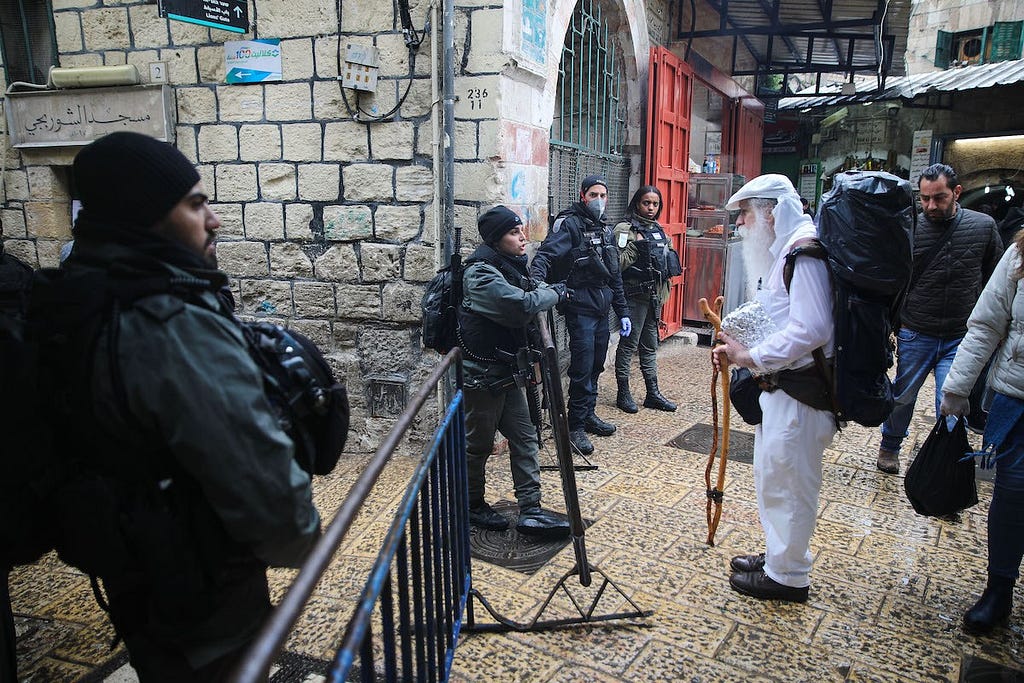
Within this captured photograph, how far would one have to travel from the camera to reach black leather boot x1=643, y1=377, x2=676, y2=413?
5.65 m

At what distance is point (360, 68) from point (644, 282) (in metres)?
2.73

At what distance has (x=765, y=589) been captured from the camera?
2867mm

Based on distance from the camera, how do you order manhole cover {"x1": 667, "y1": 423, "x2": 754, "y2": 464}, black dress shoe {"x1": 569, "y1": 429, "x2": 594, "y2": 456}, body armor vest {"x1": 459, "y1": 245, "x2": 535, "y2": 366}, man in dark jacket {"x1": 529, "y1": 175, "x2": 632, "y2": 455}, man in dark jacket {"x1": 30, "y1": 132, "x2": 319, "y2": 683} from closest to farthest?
man in dark jacket {"x1": 30, "y1": 132, "x2": 319, "y2": 683}
body armor vest {"x1": 459, "y1": 245, "x2": 535, "y2": 366}
black dress shoe {"x1": 569, "y1": 429, "x2": 594, "y2": 456}
manhole cover {"x1": 667, "y1": 423, "x2": 754, "y2": 464}
man in dark jacket {"x1": 529, "y1": 175, "x2": 632, "y2": 455}

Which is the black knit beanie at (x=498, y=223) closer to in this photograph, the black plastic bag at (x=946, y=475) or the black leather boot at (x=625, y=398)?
the black plastic bag at (x=946, y=475)

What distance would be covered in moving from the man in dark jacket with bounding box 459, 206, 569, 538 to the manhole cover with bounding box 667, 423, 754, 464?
1.63 meters

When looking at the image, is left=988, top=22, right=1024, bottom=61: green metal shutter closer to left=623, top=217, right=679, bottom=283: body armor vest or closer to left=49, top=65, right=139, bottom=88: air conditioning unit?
left=623, top=217, right=679, bottom=283: body armor vest

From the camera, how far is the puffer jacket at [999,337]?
2582mm

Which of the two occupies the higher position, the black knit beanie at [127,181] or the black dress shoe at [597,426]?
the black knit beanie at [127,181]

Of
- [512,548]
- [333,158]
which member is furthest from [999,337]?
A: [333,158]

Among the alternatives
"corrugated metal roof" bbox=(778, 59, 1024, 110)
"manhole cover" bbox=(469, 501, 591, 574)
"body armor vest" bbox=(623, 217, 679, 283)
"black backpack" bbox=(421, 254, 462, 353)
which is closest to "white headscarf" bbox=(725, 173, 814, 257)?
"black backpack" bbox=(421, 254, 462, 353)

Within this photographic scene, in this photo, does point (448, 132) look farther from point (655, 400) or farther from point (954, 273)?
point (954, 273)

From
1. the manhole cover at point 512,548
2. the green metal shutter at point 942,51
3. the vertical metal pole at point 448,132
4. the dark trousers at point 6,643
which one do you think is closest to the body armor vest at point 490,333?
the vertical metal pole at point 448,132

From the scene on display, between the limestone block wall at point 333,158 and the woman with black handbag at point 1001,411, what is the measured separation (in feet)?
9.20

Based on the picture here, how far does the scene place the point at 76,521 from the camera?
126cm
